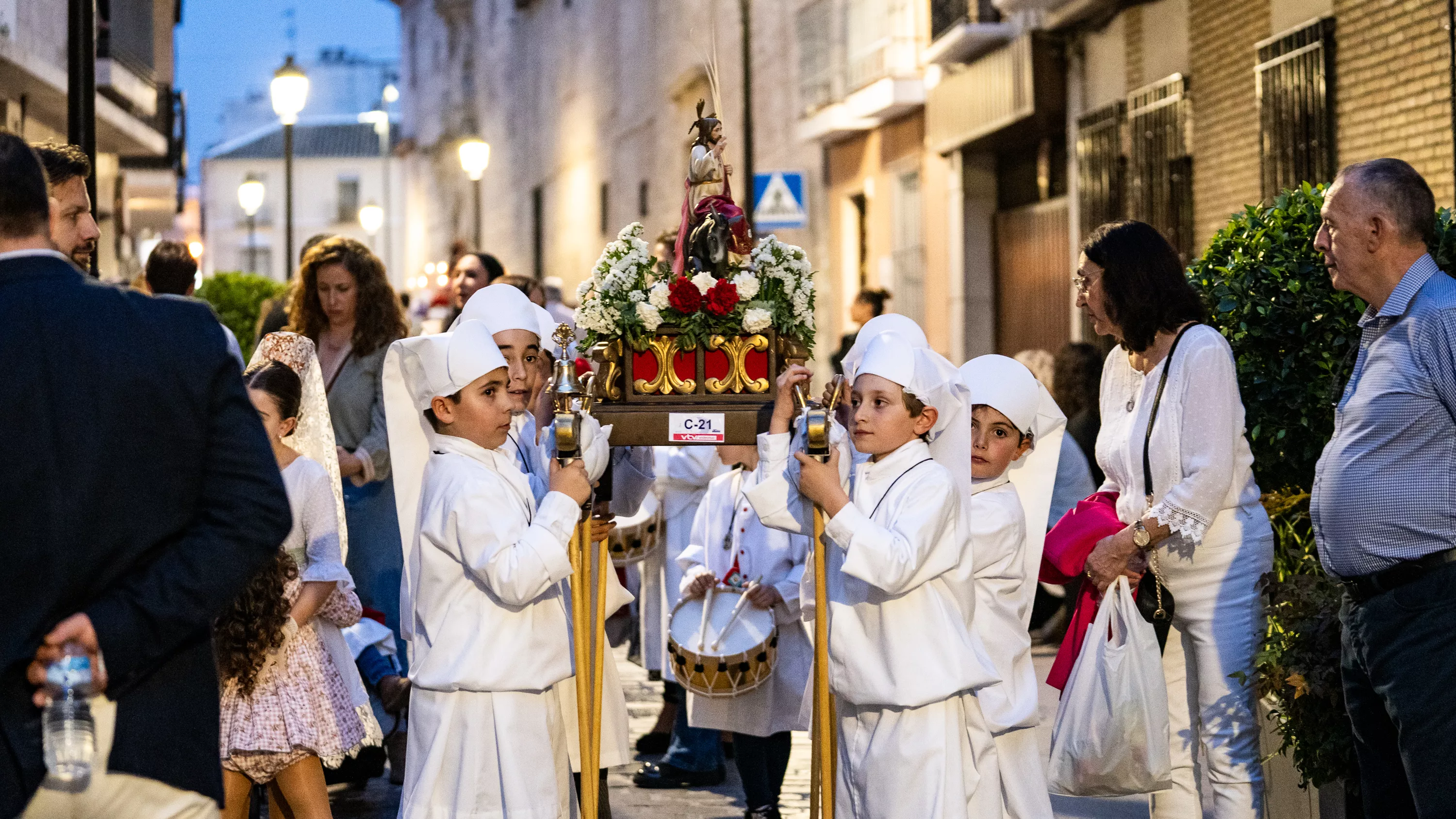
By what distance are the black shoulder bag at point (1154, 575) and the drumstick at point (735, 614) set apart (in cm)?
163

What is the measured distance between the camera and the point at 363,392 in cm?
841

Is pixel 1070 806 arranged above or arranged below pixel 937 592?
below

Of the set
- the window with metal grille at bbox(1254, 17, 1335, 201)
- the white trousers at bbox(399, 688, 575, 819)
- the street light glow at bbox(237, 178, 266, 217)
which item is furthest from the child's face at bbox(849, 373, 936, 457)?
the street light glow at bbox(237, 178, 266, 217)

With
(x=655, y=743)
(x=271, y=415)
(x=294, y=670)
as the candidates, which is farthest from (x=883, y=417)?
(x=655, y=743)

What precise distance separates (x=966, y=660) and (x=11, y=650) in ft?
9.42

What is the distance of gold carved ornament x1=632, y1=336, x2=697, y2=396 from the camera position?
18.9 feet

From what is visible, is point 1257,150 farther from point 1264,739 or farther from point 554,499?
point 554,499

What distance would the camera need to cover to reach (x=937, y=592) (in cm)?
531

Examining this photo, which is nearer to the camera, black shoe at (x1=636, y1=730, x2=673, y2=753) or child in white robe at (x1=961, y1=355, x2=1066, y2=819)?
child in white robe at (x1=961, y1=355, x2=1066, y2=819)

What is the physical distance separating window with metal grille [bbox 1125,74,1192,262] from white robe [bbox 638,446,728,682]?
27.8 feet

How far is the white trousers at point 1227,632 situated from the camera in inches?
234

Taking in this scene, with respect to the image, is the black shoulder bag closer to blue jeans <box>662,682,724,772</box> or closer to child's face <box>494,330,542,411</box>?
child's face <box>494,330,542,411</box>

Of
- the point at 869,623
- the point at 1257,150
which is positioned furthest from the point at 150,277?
the point at 1257,150

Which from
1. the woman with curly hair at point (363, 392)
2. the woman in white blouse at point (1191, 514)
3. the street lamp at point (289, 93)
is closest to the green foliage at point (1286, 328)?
the woman in white blouse at point (1191, 514)
